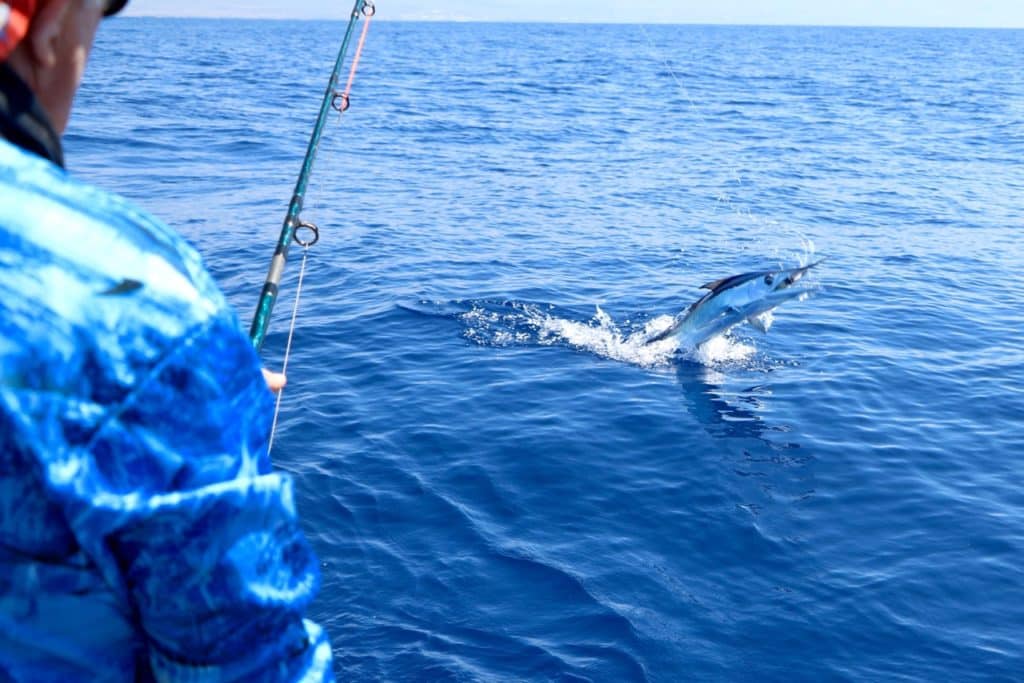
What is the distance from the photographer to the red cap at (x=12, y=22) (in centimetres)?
111

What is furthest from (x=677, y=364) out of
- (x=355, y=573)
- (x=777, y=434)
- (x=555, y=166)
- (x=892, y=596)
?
(x=555, y=166)

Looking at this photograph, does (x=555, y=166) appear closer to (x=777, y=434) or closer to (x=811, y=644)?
(x=777, y=434)

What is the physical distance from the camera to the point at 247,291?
1286 cm

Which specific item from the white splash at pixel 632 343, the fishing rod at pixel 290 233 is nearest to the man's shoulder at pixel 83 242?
the fishing rod at pixel 290 233

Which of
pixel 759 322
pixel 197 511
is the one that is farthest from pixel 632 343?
pixel 197 511

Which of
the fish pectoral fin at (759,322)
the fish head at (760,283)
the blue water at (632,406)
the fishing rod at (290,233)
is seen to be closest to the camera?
the fishing rod at (290,233)

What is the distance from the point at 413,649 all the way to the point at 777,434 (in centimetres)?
458

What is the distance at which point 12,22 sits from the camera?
1.12 meters

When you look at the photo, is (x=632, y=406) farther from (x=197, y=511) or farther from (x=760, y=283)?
(x=197, y=511)

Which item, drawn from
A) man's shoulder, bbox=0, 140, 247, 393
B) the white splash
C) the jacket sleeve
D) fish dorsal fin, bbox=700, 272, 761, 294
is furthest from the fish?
man's shoulder, bbox=0, 140, 247, 393

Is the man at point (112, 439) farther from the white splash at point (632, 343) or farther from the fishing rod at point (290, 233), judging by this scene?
the white splash at point (632, 343)

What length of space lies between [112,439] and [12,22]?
0.48 metres

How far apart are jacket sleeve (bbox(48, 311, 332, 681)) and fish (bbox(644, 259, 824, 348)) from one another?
361 inches

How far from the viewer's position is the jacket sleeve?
3.59ft
